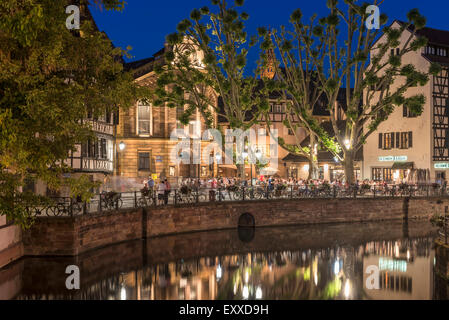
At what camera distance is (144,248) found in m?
24.0

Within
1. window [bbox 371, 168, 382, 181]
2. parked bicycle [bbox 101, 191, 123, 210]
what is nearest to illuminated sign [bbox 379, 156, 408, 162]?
window [bbox 371, 168, 382, 181]

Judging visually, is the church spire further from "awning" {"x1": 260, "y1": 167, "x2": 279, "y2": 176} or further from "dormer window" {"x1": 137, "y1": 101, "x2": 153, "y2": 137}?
"dormer window" {"x1": 137, "y1": 101, "x2": 153, "y2": 137}

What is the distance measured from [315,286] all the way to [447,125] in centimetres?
3055

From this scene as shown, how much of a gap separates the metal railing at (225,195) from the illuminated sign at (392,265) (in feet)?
32.9

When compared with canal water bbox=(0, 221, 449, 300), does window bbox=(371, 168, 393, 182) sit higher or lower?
higher

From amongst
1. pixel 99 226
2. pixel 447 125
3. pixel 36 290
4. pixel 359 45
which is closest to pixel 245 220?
pixel 99 226

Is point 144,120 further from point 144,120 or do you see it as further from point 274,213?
point 274,213

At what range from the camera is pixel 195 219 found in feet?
93.2

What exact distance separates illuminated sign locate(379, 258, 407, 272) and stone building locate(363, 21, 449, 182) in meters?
21.2

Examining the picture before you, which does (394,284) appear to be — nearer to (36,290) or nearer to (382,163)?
(36,290)

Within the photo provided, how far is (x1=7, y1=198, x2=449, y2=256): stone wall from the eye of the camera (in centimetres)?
2064
